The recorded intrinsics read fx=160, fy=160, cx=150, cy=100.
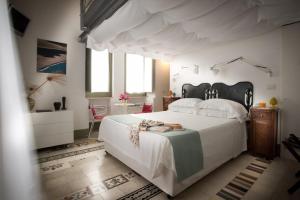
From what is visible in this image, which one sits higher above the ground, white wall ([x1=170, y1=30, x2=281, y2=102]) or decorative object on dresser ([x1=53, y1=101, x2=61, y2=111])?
Answer: white wall ([x1=170, y1=30, x2=281, y2=102])

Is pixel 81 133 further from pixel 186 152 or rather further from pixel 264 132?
pixel 264 132

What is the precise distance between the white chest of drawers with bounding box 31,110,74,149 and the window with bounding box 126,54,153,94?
7.34 ft

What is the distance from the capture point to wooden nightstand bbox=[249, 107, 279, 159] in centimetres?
276

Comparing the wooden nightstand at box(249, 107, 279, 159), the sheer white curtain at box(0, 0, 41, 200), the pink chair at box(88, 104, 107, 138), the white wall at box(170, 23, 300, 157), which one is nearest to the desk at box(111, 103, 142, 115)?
the pink chair at box(88, 104, 107, 138)

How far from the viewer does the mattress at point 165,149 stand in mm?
1703

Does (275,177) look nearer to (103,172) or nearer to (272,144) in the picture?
(272,144)

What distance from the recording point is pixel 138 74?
5.45 m

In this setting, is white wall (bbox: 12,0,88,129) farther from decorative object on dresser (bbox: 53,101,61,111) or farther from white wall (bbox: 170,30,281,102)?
white wall (bbox: 170,30,281,102)

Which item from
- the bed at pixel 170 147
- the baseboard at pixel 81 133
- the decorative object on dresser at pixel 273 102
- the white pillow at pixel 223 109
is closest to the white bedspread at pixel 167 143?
the bed at pixel 170 147

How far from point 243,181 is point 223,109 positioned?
129 cm

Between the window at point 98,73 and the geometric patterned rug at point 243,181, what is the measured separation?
372 cm

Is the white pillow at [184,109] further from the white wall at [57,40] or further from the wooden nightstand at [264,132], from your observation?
the white wall at [57,40]

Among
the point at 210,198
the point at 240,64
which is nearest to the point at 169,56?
the point at 240,64

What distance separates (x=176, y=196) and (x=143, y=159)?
55 centimetres
